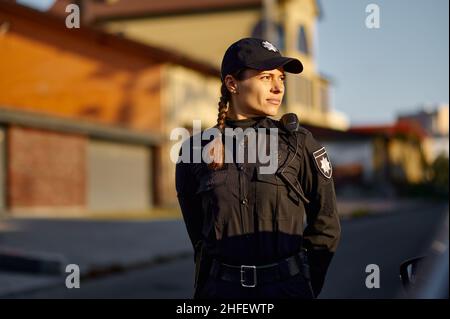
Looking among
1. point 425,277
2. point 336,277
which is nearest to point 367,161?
point 336,277

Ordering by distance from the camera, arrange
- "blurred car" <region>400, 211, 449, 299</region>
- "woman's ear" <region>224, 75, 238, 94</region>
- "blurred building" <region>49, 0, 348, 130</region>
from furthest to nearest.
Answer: "blurred building" <region>49, 0, 348, 130</region>
"blurred car" <region>400, 211, 449, 299</region>
"woman's ear" <region>224, 75, 238, 94</region>

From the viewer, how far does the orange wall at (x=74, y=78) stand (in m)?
22.8

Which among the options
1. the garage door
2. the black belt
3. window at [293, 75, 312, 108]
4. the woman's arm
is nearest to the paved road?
the woman's arm

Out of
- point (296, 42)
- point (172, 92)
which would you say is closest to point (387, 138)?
point (296, 42)

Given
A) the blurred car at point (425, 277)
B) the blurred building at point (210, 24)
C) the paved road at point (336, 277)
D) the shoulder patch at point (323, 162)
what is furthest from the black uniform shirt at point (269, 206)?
the blurred building at point (210, 24)

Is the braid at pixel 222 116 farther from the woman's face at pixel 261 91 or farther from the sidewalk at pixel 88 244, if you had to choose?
the sidewalk at pixel 88 244

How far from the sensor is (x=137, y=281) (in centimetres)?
934

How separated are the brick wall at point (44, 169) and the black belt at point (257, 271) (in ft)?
63.1

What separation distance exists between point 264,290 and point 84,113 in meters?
23.8

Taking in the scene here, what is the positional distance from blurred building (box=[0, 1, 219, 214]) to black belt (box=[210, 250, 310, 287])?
19.1 metres

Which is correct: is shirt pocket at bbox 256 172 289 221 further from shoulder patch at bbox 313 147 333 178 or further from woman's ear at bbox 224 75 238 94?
woman's ear at bbox 224 75 238 94

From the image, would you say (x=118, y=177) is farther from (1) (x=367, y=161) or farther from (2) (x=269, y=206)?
(2) (x=269, y=206)

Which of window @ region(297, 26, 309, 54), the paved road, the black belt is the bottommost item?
the paved road

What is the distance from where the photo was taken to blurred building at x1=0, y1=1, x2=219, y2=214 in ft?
70.6
